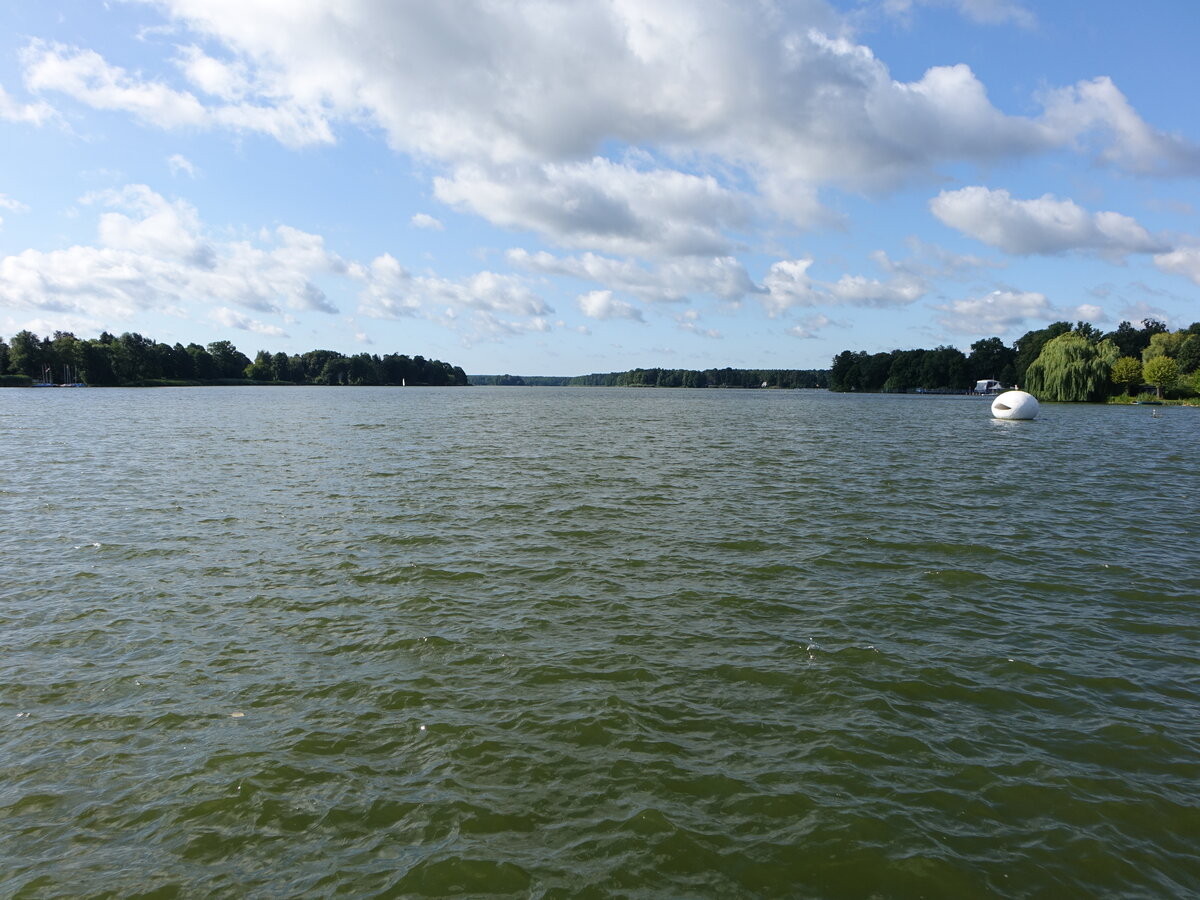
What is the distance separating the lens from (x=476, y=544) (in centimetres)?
1927

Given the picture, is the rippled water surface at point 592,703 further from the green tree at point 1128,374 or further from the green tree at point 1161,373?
the green tree at point 1128,374

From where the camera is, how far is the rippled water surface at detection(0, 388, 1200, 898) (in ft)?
22.5

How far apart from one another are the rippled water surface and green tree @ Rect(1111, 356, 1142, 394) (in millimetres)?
145027

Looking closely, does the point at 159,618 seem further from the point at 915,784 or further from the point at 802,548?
the point at 802,548

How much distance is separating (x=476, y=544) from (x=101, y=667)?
31.1ft

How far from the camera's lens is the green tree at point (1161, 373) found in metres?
133

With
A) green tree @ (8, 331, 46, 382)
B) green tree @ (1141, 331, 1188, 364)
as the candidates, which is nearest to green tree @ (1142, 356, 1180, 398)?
green tree @ (1141, 331, 1188, 364)

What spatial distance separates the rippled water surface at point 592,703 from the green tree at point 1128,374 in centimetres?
14503

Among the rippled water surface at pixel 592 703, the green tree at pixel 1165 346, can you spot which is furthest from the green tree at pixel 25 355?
the green tree at pixel 1165 346

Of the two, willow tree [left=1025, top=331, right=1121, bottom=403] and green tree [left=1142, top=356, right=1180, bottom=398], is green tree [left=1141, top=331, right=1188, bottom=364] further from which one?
willow tree [left=1025, top=331, right=1121, bottom=403]

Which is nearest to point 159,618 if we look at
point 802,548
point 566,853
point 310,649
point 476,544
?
point 310,649

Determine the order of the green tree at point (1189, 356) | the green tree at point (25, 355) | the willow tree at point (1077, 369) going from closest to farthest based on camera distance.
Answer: the willow tree at point (1077, 369), the green tree at point (1189, 356), the green tree at point (25, 355)

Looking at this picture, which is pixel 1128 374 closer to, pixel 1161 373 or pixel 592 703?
pixel 1161 373

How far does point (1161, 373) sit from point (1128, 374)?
7.10 m
